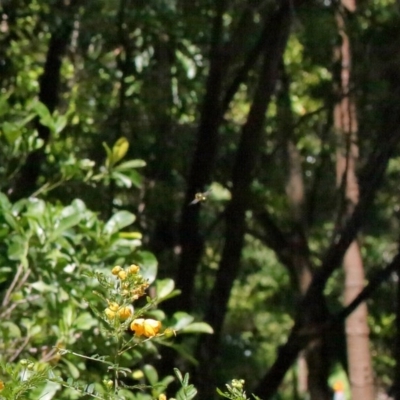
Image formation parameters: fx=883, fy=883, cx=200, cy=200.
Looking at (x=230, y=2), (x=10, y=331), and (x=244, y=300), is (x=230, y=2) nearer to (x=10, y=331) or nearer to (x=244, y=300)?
(x=10, y=331)

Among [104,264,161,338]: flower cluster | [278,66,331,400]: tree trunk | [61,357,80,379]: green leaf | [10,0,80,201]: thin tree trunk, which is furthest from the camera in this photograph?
[278,66,331,400]: tree trunk

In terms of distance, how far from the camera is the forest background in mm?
2908

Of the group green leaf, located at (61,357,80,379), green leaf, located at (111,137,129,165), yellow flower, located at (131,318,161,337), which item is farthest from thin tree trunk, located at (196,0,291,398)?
yellow flower, located at (131,318,161,337)

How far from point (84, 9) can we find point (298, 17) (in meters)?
1.15

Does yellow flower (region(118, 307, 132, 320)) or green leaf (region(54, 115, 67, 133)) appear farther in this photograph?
green leaf (region(54, 115, 67, 133))

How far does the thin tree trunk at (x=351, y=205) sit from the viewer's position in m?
4.92

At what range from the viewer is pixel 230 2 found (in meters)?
4.69

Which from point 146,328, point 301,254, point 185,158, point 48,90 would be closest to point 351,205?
point 185,158

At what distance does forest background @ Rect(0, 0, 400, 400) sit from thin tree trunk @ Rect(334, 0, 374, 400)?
0.02 metres

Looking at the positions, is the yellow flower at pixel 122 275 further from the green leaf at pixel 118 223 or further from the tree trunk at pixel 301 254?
the tree trunk at pixel 301 254

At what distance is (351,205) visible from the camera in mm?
4969

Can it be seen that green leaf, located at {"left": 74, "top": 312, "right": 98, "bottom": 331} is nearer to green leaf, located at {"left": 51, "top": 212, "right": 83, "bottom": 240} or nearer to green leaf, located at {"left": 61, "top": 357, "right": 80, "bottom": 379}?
green leaf, located at {"left": 61, "top": 357, "right": 80, "bottom": 379}

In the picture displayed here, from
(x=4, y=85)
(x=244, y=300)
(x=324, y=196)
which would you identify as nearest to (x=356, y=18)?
(x=4, y=85)

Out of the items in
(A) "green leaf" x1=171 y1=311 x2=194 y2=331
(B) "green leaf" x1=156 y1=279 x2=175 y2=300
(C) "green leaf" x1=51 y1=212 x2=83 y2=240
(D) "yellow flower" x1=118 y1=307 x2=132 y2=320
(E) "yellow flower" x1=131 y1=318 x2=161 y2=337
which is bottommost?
(A) "green leaf" x1=171 y1=311 x2=194 y2=331
